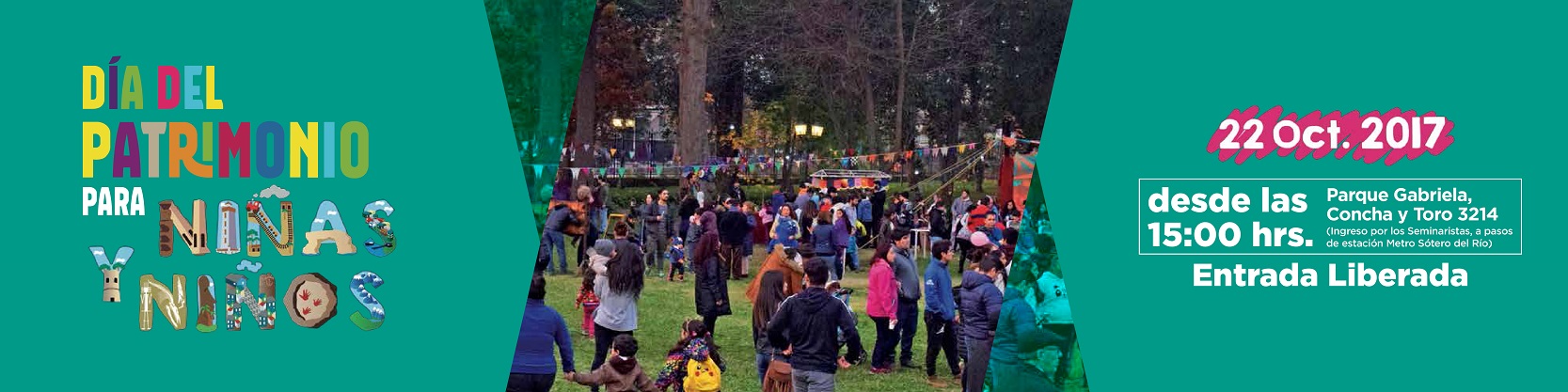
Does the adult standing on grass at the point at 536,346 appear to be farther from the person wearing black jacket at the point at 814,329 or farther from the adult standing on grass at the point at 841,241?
the adult standing on grass at the point at 841,241

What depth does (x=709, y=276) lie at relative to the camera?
992cm

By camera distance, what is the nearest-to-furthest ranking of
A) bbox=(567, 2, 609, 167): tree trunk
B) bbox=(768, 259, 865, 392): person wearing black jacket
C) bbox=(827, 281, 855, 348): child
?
bbox=(768, 259, 865, 392): person wearing black jacket, bbox=(827, 281, 855, 348): child, bbox=(567, 2, 609, 167): tree trunk

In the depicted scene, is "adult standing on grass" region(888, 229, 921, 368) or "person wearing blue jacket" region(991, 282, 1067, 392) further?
"adult standing on grass" region(888, 229, 921, 368)

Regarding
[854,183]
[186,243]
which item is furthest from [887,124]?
[186,243]

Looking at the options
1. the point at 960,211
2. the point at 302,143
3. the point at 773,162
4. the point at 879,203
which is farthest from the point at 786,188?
the point at 302,143

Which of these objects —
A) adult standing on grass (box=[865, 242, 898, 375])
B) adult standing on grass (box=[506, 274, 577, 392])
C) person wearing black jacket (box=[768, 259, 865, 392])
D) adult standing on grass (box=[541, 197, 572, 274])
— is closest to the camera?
person wearing black jacket (box=[768, 259, 865, 392])

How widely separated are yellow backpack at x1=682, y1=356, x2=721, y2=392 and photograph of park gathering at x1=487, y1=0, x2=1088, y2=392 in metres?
0.01

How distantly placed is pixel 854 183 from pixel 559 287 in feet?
7.50

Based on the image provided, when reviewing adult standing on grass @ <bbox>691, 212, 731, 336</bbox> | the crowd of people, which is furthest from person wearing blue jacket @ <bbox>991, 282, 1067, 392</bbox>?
adult standing on grass @ <bbox>691, 212, 731, 336</bbox>

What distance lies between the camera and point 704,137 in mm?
9891

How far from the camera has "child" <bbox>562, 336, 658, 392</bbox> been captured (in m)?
8.57

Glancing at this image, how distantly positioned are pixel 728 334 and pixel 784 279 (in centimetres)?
61

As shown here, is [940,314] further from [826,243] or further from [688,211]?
[688,211]
